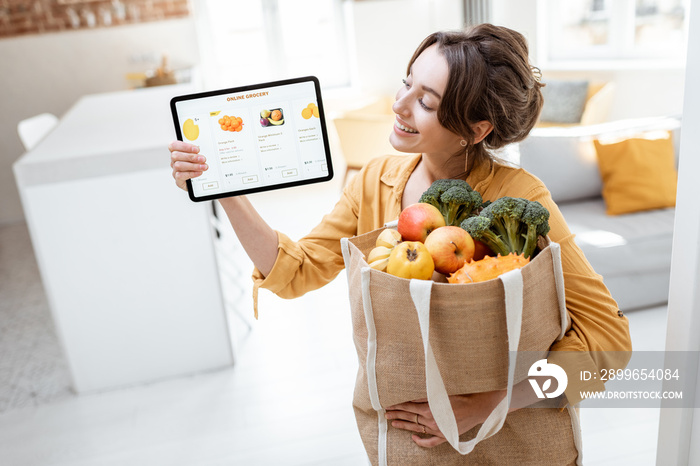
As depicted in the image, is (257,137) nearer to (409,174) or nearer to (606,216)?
(409,174)

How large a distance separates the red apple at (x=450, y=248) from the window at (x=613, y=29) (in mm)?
4251

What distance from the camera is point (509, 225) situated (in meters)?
0.85

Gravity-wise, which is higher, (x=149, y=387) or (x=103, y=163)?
(x=103, y=163)

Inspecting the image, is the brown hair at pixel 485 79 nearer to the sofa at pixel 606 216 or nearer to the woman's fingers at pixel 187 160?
the woman's fingers at pixel 187 160

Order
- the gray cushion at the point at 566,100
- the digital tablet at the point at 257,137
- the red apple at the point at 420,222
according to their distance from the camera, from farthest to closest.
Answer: the gray cushion at the point at 566,100 < the digital tablet at the point at 257,137 < the red apple at the point at 420,222

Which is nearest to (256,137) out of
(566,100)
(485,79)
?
(485,79)

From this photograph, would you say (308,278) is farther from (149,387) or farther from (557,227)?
(149,387)

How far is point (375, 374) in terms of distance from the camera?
93 cm

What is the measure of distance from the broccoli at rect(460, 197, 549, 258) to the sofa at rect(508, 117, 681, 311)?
149 centimetres

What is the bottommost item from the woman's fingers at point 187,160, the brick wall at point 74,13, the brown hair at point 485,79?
the woman's fingers at point 187,160

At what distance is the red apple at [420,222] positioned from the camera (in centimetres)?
89

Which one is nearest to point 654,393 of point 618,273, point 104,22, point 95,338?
point 618,273

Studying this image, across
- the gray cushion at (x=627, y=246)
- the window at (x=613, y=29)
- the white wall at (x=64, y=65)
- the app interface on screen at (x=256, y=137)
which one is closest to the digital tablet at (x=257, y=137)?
the app interface on screen at (x=256, y=137)

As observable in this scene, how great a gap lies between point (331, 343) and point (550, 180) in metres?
1.25
